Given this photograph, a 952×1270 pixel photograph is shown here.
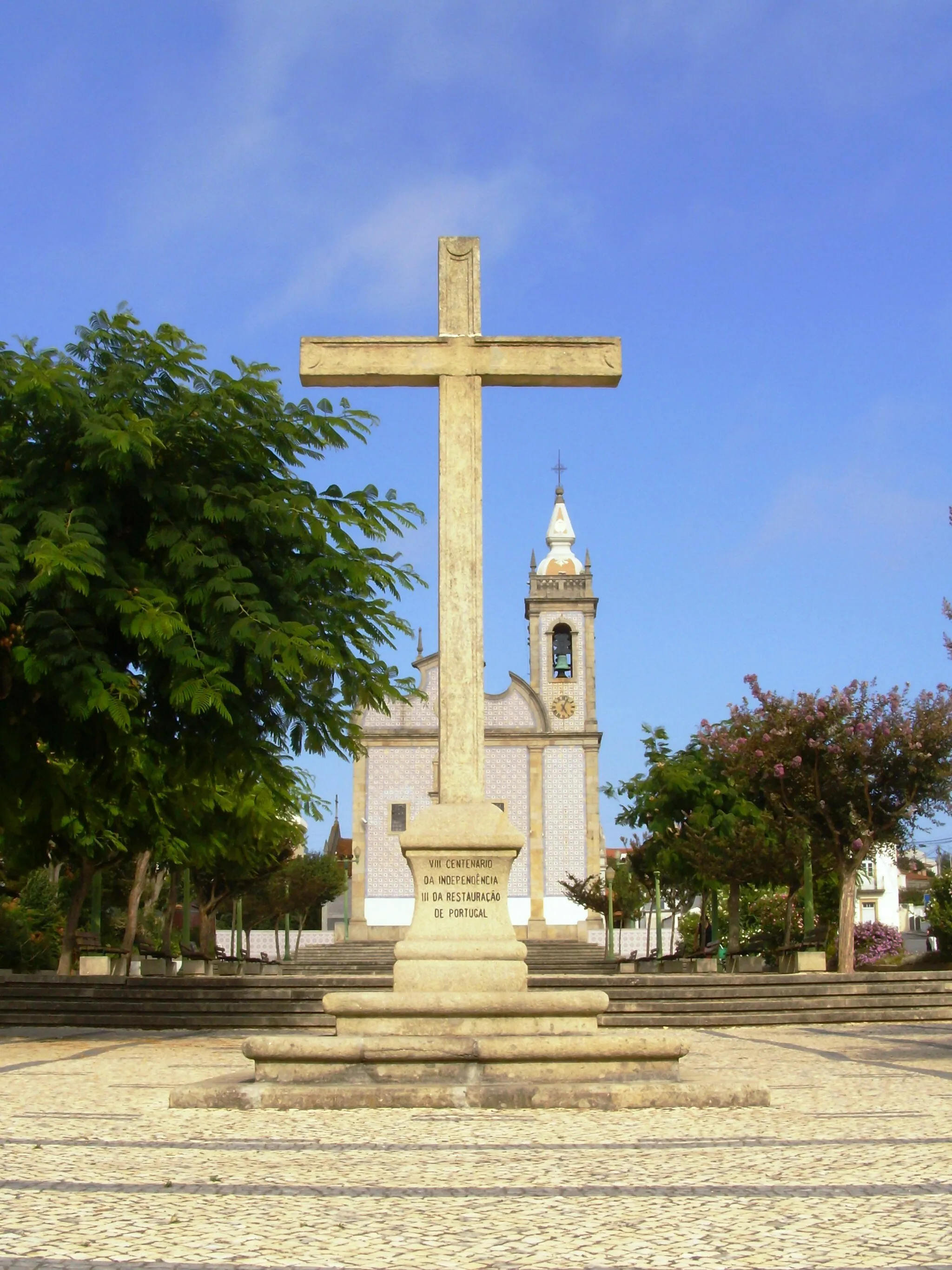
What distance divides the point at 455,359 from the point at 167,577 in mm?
3452

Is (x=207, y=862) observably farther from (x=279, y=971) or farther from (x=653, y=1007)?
(x=279, y=971)

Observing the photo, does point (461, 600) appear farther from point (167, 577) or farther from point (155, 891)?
point (155, 891)

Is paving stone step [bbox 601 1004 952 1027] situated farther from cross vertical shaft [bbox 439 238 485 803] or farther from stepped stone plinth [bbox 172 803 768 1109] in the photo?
cross vertical shaft [bbox 439 238 485 803]

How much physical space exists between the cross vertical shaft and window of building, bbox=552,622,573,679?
129 feet

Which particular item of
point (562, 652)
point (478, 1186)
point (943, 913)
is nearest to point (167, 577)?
point (478, 1186)

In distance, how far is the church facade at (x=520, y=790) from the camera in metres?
44.4

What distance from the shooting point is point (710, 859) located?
938 inches

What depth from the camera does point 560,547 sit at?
5238 cm

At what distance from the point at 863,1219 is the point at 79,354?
10.4 meters

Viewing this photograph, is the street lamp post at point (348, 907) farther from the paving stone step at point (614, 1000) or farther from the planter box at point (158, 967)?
the paving stone step at point (614, 1000)

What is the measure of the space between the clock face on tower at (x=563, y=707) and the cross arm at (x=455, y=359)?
38401mm

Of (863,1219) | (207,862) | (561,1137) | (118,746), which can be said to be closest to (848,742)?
(207,862)

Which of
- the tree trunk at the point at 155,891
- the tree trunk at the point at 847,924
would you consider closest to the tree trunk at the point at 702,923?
the tree trunk at the point at 847,924

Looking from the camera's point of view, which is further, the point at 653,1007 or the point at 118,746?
the point at 653,1007
